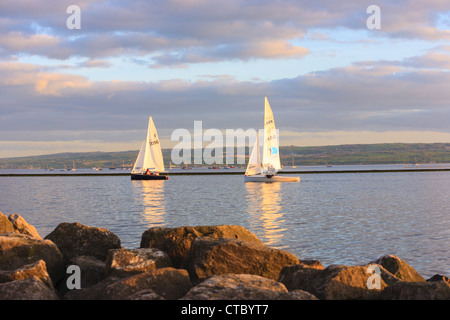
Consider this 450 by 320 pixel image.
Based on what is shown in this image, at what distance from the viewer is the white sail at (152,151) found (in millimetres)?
129500

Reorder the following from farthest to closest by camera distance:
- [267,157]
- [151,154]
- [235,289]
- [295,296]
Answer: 1. [151,154]
2. [267,157]
3. [235,289]
4. [295,296]

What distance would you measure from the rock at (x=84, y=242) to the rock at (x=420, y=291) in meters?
10.3

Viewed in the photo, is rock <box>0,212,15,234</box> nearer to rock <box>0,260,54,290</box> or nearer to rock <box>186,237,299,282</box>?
rock <box>0,260,54,290</box>

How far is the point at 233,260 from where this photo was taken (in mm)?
14312

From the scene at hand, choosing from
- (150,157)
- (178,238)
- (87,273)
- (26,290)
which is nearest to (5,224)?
(87,273)

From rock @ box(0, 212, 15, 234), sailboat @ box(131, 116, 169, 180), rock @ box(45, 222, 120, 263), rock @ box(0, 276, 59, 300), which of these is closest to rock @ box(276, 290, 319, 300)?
rock @ box(0, 276, 59, 300)

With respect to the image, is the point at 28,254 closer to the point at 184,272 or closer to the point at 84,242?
the point at 84,242

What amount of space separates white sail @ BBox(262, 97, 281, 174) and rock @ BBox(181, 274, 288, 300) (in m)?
92.1

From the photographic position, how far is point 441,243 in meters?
29.2

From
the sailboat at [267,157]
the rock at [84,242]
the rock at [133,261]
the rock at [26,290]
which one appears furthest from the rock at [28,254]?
the sailboat at [267,157]

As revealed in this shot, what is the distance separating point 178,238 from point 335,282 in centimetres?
643

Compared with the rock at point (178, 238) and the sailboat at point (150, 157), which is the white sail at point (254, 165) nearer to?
the sailboat at point (150, 157)
